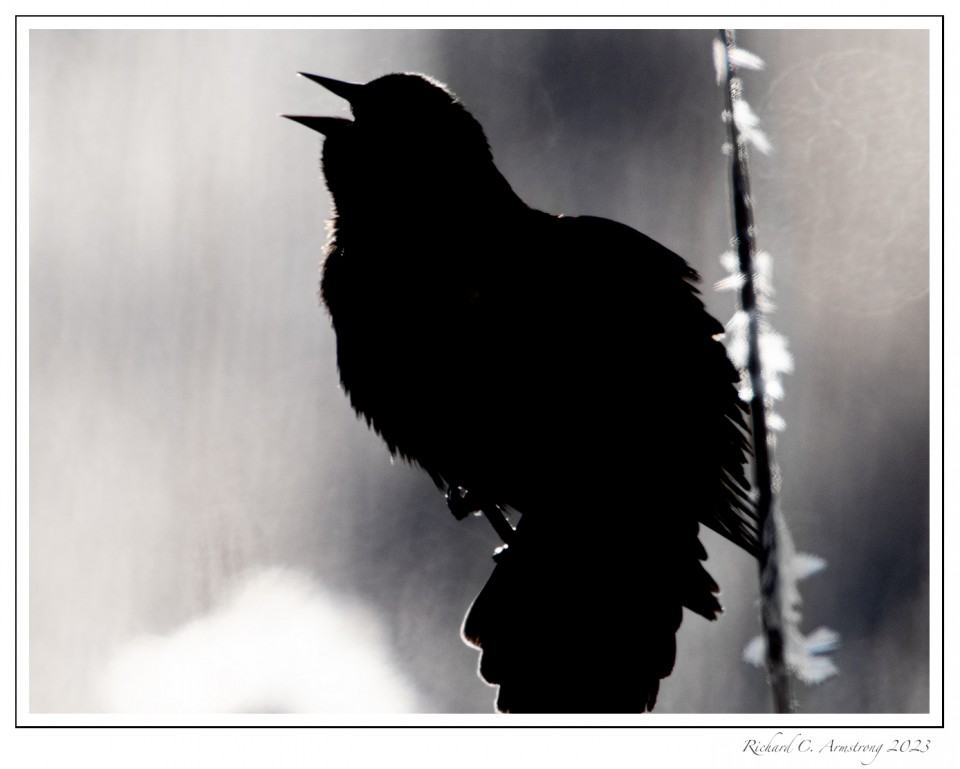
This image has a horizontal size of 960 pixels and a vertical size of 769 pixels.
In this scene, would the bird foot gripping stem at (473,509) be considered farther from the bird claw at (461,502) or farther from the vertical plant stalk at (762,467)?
the vertical plant stalk at (762,467)

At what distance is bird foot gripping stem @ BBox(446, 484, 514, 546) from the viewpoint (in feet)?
6.80

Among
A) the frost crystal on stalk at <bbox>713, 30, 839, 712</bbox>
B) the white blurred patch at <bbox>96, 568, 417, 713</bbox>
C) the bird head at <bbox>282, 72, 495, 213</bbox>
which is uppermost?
the bird head at <bbox>282, 72, 495, 213</bbox>

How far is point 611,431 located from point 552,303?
0.32 m

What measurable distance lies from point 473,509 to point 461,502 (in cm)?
5

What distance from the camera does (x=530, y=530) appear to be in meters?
1.91

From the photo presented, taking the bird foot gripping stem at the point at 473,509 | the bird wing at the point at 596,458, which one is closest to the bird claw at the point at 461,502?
the bird foot gripping stem at the point at 473,509

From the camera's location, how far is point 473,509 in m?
2.28

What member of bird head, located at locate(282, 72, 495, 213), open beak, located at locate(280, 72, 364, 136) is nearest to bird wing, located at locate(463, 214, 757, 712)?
bird head, located at locate(282, 72, 495, 213)

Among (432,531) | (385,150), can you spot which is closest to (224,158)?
(385,150)

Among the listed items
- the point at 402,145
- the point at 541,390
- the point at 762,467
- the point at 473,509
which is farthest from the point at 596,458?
the point at 402,145

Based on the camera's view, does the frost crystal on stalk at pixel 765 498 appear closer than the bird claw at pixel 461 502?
Yes

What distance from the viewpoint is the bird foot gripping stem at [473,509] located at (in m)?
2.07

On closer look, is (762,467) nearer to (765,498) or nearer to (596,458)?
(765,498)

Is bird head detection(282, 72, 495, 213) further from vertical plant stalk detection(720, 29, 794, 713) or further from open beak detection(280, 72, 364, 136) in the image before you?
vertical plant stalk detection(720, 29, 794, 713)
